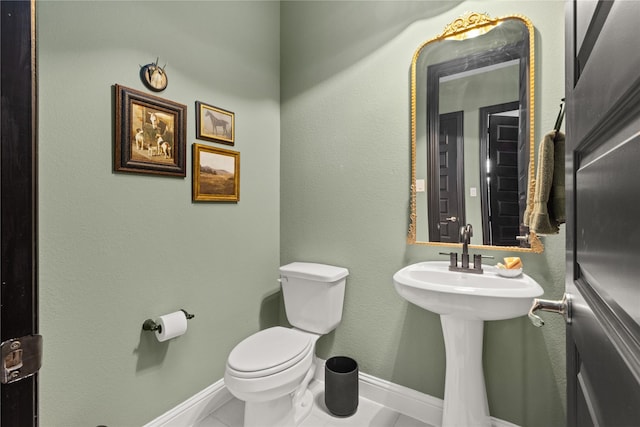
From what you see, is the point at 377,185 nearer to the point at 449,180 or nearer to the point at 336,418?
the point at 449,180

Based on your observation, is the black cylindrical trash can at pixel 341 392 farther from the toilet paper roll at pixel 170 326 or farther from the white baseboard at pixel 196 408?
the toilet paper roll at pixel 170 326

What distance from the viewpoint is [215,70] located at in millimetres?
1774

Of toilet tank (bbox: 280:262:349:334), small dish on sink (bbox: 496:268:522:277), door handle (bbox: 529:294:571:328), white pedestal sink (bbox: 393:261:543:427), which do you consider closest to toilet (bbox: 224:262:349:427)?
toilet tank (bbox: 280:262:349:334)

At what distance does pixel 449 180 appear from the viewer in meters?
1.64

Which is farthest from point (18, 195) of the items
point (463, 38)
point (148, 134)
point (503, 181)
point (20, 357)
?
point (463, 38)

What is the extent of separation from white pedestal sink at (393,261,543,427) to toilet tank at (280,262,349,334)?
1.61 ft

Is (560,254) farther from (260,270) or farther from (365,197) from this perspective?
(260,270)

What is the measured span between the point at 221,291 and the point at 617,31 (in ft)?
6.11

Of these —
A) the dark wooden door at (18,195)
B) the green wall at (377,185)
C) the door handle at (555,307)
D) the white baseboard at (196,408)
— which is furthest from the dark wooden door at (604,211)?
the white baseboard at (196,408)

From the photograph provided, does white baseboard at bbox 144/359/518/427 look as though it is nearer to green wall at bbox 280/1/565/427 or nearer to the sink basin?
green wall at bbox 280/1/565/427

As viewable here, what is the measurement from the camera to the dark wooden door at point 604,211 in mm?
324

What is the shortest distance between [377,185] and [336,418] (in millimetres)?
1340

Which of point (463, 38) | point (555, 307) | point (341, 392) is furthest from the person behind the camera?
point (341, 392)

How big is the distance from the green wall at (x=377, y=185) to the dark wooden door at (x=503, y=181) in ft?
0.31
